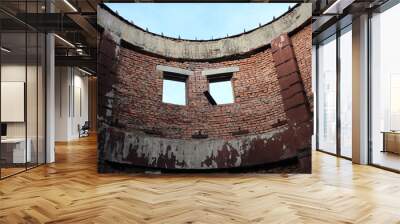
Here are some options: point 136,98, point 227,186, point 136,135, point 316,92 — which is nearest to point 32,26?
point 136,98

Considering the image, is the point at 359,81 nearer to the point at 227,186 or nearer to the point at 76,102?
the point at 227,186

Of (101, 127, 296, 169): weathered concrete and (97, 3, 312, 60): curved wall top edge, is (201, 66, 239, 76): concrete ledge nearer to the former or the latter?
(97, 3, 312, 60): curved wall top edge

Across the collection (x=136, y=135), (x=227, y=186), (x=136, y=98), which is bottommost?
(x=227, y=186)

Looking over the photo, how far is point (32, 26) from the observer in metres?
6.79

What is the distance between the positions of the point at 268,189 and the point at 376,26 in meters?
4.37

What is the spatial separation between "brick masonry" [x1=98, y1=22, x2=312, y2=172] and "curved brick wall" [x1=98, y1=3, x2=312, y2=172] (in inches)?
0.7

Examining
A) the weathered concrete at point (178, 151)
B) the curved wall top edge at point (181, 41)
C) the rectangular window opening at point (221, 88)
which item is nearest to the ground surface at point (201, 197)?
the weathered concrete at point (178, 151)

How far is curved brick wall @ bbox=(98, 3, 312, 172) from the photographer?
6.43 metres

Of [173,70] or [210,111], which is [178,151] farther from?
[173,70]

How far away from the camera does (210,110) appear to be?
6477 millimetres

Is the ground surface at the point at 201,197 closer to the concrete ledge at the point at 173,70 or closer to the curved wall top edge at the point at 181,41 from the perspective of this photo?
the concrete ledge at the point at 173,70

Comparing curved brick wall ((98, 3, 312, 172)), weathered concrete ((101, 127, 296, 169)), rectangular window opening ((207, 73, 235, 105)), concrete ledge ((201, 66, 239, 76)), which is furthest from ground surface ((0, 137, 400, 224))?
concrete ledge ((201, 66, 239, 76))

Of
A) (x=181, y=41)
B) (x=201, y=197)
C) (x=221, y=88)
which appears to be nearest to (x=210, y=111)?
(x=221, y=88)

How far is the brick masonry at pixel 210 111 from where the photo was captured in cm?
643
